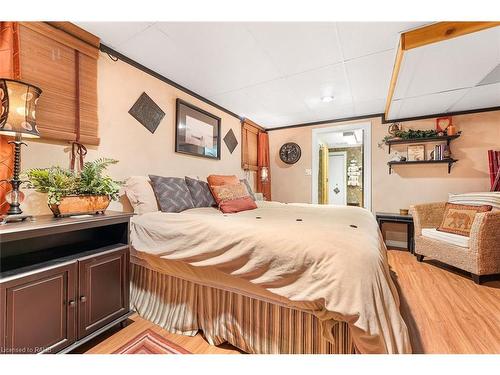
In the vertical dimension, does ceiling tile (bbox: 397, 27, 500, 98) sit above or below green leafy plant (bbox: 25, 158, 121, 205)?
above

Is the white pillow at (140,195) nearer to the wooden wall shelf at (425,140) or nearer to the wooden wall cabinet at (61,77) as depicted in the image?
the wooden wall cabinet at (61,77)

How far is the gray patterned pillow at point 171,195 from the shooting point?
1928mm

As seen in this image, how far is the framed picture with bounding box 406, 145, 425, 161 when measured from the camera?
3397mm

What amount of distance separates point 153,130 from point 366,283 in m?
2.35

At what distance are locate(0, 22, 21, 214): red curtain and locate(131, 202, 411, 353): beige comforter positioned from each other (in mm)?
958

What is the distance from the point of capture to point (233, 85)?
2668 millimetres

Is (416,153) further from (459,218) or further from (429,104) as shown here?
(459,218)

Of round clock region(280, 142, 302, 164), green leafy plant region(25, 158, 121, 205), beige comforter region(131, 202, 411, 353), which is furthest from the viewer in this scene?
round clock region(280, 142, 302, 164)

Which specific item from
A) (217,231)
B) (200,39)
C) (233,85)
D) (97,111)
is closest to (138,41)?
(200,39)

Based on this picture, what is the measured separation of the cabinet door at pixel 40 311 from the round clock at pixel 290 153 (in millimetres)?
3840

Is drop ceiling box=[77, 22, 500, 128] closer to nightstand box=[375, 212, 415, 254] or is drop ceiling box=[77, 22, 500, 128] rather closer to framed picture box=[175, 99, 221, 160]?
framed picture box=[175, 99, 221, 160]

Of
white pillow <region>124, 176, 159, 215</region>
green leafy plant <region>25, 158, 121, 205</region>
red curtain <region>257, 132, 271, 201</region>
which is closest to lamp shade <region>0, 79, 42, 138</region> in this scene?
green leafy plant <region>25, 158, 121, 205</region>

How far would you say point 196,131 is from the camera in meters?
2.90

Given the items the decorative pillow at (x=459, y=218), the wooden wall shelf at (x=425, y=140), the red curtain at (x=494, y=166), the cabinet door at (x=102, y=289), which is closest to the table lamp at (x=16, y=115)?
the cabinet door at (x=102, y=289)
